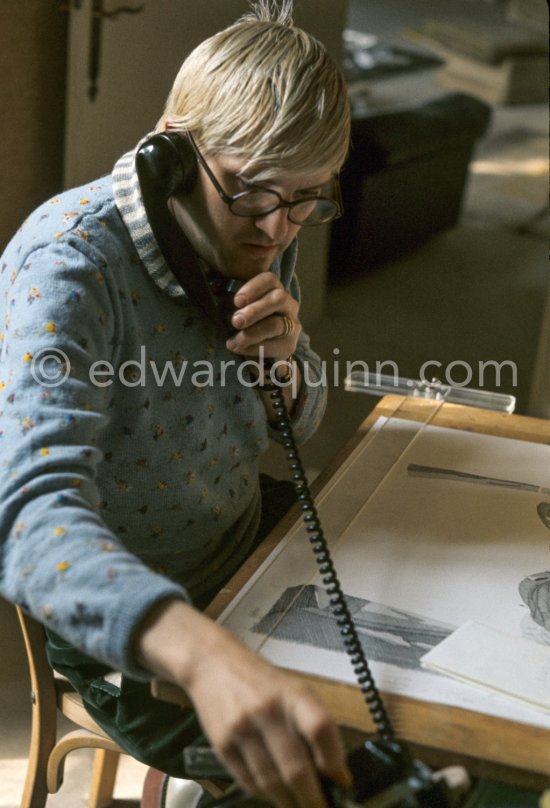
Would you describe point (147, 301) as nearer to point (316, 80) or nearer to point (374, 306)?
point (316, 80)

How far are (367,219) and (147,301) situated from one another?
9.48 ft

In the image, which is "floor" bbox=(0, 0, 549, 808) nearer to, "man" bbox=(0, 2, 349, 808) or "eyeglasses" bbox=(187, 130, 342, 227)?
"man" bbox=(0, 2, 349, 808)

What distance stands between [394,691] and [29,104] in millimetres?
1959

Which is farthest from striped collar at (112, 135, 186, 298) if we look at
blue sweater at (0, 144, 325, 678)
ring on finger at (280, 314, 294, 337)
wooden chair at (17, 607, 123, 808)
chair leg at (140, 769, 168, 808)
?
chair leg at (140, 769, 168, 808)

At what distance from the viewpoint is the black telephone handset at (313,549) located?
0.75 m

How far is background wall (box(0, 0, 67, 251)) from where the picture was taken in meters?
2.37

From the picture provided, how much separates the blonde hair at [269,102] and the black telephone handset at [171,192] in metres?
0.03

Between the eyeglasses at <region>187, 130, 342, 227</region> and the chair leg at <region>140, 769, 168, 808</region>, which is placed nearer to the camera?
the eyeglasses at <region>187, 130, 342, 227</region>

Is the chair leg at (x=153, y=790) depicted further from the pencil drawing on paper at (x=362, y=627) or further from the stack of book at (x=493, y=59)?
the stack of book at (x=493, y=59)

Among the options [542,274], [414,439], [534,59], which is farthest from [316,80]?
[534,59]

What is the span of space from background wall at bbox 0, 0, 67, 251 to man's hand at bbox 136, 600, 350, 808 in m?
1.95

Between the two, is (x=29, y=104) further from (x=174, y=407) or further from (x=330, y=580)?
(x=330, y=580)

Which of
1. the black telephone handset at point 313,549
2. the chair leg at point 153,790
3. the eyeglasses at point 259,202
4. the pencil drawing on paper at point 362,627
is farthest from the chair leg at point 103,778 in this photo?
the eyeglasses at point 259,202

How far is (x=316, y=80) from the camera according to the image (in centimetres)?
106
